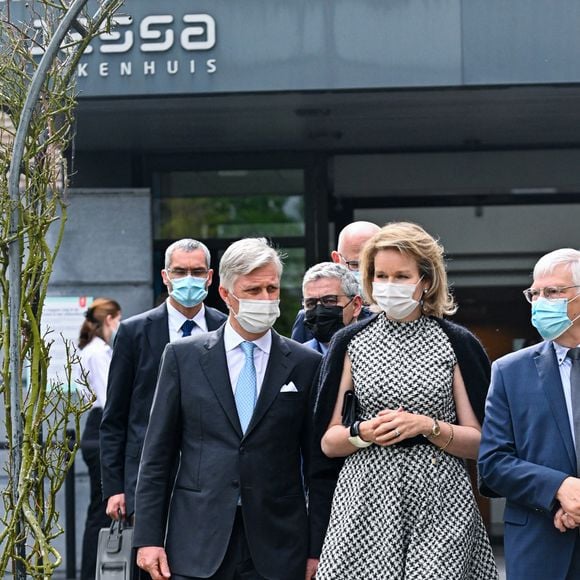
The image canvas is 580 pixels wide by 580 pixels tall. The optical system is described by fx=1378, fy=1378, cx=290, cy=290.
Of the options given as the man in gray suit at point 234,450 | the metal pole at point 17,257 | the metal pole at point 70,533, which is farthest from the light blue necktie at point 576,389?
the metal pole at point 70,533

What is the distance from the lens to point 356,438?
472 centimetres

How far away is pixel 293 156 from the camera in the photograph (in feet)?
40.1

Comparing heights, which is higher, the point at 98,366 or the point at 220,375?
the point at 220,375

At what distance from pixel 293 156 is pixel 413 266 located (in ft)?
24.5

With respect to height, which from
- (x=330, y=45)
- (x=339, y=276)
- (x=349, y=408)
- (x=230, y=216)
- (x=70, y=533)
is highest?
(x=330, y=45)

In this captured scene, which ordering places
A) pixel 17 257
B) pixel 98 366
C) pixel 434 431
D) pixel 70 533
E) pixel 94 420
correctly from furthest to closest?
1. pixel 70 533
2. pixel 98 366
3. pixel 94 420
4. pixel 17 257
5. pixel 434 431

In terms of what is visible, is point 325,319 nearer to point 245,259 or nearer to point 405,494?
point 245,259

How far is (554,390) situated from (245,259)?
1203 millimetres

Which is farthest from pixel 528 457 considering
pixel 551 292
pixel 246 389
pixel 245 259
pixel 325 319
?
pixel 325 319

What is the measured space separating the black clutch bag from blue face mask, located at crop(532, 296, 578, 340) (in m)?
0.72

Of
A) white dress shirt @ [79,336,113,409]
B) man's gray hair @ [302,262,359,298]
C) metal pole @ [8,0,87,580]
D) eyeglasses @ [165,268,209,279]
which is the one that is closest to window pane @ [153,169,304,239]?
white dress shirt @ [79,336,113,409]

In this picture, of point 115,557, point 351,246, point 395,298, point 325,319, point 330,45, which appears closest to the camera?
point 395,298

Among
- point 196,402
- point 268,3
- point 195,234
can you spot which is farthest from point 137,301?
point 196,402

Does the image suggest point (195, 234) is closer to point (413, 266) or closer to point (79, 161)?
point (79, 161)
